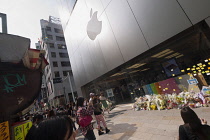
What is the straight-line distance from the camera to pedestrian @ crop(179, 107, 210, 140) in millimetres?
1642

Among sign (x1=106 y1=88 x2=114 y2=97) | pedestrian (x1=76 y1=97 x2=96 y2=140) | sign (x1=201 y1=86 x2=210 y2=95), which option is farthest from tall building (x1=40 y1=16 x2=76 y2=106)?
sign (x1=201 y1=86 x2=210 y2=95)

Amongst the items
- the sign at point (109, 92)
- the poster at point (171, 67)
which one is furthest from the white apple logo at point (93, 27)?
the poster at point (171, 67)

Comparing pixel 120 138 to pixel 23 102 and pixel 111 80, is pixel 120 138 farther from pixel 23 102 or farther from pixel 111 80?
pixel 111 80

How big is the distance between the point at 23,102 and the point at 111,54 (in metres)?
7.64

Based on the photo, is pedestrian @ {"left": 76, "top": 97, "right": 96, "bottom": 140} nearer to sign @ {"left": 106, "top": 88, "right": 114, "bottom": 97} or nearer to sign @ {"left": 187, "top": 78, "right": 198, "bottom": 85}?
sign @ {"left": 187, "top": 78, "right": 198, "bottom": 85}

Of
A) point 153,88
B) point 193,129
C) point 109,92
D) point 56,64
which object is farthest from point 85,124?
point 56,64

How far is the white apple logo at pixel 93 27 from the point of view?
9782mm

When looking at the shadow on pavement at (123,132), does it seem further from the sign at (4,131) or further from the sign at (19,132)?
the sign at (4,131)

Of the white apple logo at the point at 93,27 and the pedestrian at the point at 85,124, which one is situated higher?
the white apple logo at the point at 93,27

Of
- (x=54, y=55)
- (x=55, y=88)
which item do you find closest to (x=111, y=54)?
(x=55, y=88)

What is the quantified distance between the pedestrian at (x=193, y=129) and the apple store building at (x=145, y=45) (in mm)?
4708

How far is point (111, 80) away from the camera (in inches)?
447

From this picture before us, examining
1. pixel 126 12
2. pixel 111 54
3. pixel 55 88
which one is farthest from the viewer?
pixel 55 88

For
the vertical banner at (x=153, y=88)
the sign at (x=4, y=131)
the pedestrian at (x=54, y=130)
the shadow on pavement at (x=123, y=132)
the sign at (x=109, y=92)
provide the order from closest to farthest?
the pedestrian at (x=54, y=130), the sign at (x=4, y=131), the shadow on pavement at (x=123, y=132), the vertical banner at (x=153, y=88), the sign at (x=109, y=92)
